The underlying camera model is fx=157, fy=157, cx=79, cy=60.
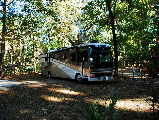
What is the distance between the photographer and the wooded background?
12.7 ft

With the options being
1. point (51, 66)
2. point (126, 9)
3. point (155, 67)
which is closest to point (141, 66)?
point (155, 67)

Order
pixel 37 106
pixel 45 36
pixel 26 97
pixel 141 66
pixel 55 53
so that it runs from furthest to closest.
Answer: pixel 45 36
pixel 55 53
pixel 26 97
pixel 37 106
pixel 141 66

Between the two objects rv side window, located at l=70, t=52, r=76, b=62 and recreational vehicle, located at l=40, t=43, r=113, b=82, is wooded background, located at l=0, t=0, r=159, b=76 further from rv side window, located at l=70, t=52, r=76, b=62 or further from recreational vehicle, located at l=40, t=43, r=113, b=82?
rv side window, located at l=70, t=52, r=76, b=62

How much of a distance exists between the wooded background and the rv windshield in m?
2.08

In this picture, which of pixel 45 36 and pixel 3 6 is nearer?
pixel 3 6

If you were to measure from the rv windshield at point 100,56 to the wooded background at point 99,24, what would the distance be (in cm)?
208

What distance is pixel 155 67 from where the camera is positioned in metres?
3.70

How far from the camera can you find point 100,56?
41.0ft

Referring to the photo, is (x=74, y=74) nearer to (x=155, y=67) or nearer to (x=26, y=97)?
(x=26, y=97)

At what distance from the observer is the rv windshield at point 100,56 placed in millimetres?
12219

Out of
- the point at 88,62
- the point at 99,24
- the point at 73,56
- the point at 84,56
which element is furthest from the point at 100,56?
the point at 99,24

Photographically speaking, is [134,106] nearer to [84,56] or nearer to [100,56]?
[100,56]

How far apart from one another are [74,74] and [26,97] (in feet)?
20.8

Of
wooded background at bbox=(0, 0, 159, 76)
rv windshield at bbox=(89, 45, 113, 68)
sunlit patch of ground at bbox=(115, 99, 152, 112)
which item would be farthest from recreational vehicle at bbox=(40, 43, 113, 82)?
sunlit patch of ground at bbox=(115, 99, 152, 112)
